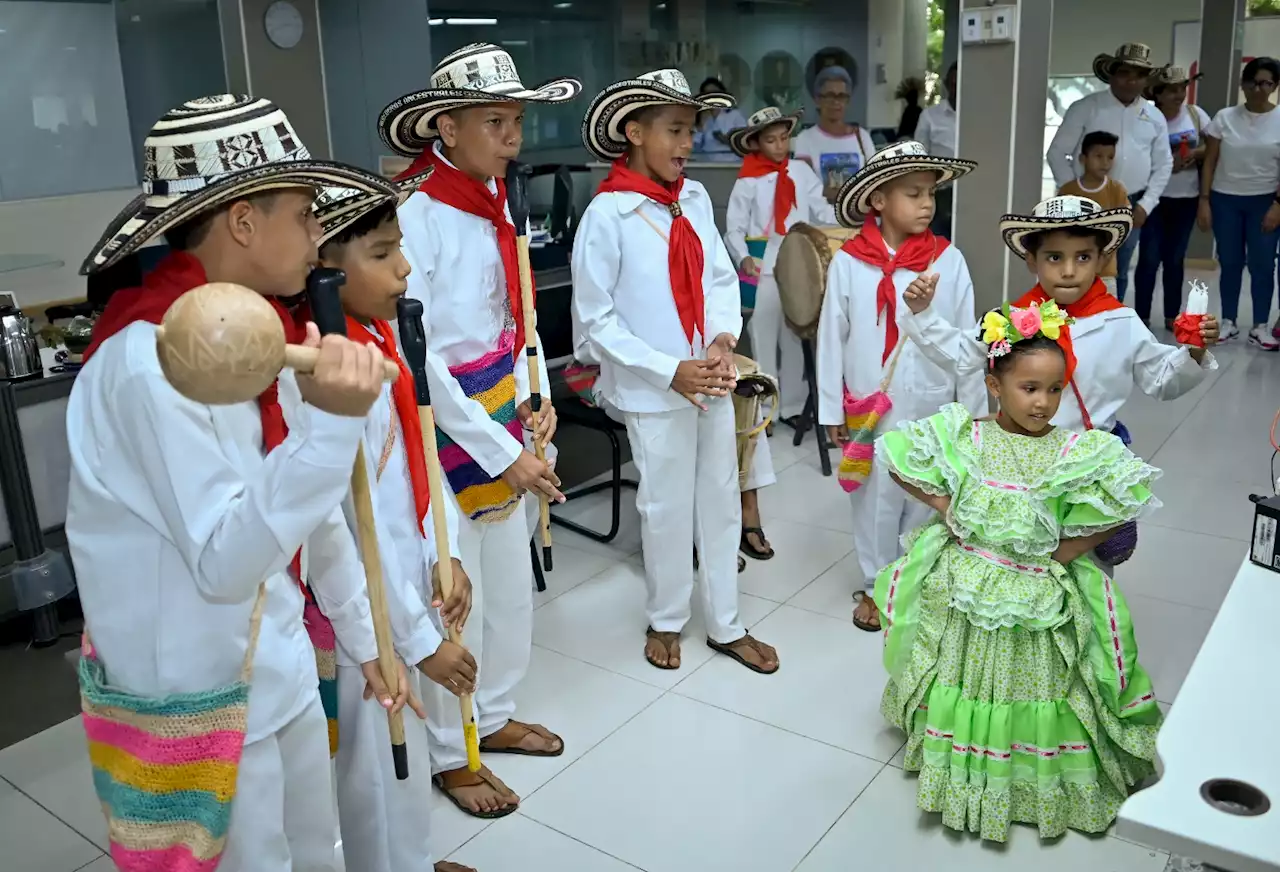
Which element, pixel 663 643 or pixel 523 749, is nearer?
pixel 523 749

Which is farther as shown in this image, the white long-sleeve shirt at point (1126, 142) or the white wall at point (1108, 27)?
the white wall at point (1108, 27)

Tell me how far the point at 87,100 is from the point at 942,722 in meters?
5.19

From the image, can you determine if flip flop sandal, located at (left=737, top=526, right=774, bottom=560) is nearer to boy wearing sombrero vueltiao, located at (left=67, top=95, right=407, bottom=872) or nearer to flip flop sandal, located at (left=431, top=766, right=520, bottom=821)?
flip flop sandal, located at (left=431, top=766, right=520, bottom=821)

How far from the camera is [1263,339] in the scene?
6660 mm

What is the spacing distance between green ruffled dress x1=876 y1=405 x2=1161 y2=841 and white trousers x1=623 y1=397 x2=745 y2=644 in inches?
30.4

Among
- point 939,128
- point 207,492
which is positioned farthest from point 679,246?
point 939,128

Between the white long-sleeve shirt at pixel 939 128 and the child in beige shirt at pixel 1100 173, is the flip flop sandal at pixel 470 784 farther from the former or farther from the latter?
the white long-sleeve shirt at pixel 939 128

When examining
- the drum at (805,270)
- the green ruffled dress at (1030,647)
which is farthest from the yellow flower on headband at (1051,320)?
the drum at (805,270)

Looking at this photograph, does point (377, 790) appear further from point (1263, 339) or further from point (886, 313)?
point (1263, 339)

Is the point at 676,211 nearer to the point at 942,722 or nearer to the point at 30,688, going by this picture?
the point at 942,722

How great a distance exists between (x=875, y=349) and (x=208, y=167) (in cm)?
230

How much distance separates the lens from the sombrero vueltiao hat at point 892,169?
10.6 feet

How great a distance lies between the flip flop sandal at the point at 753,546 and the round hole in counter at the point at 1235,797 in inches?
105

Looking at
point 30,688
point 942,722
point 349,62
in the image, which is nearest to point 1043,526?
point 942,722
